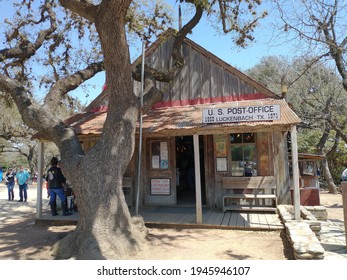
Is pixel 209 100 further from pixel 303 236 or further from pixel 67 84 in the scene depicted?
pixel 303 236

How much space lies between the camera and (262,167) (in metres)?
9.37

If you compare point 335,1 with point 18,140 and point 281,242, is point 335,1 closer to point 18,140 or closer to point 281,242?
point 281,242

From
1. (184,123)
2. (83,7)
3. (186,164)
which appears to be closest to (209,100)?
(184,123)

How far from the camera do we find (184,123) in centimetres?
822

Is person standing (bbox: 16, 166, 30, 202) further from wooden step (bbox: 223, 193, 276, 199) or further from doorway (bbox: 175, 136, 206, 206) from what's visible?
wooden step (bbox: 223, 193, 276, 199)

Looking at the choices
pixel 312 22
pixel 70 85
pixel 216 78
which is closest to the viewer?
pixel 70 85

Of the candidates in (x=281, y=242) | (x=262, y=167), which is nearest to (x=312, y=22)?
(x=262, y=167)

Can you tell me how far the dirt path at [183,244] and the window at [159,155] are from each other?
299cm

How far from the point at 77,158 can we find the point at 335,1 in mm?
8847

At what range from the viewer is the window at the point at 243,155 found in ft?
31.3

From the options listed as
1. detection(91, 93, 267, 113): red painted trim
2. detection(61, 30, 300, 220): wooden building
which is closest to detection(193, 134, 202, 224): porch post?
detection(61, 30, 300, 220): wooden building

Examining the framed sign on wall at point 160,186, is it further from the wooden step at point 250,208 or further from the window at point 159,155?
the wooden step at point 250,208

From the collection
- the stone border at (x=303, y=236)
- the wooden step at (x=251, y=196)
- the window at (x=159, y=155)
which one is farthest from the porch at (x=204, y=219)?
the window at (x=159, y=155)

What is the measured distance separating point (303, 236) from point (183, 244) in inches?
102
